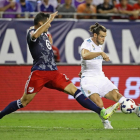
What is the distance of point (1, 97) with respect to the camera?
45.8 ft

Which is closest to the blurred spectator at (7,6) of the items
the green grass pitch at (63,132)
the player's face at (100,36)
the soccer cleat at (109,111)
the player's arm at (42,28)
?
the green grass pitch at (63,132)

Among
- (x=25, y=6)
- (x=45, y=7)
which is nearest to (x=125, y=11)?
(x=45, y=7)

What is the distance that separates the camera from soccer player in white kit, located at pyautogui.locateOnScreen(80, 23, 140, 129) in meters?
9.55

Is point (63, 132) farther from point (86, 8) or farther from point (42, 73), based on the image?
point (86, 8)

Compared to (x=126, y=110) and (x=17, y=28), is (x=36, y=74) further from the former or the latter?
(x=17, y=28)

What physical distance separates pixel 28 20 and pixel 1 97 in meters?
3.65

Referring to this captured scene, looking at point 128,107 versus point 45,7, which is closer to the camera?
point 128,107

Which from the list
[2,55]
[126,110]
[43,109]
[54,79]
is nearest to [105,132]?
[126,110]

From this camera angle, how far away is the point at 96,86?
31.7 ft

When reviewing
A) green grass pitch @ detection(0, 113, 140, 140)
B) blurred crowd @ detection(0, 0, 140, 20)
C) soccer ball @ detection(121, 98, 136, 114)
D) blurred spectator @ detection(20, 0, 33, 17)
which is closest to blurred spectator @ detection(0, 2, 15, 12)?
blurred crowd @ detection(0, 0, 140, 20)

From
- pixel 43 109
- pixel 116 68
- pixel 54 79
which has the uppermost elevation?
pixel 54 79

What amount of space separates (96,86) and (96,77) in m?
0.22

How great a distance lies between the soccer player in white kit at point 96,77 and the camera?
9.55m

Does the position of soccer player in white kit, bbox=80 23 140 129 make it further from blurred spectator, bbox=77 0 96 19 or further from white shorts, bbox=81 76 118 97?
blurred spectator, bbox=77 0 96 19
